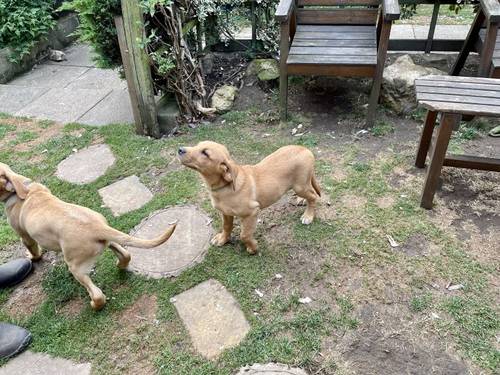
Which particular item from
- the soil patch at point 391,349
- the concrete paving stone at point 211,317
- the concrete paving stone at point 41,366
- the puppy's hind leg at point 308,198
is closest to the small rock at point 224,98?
the puppy's hind leg at point 308,198

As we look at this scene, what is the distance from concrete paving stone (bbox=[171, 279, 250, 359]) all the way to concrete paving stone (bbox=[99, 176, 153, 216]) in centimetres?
125

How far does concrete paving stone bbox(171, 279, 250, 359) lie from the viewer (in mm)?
2760

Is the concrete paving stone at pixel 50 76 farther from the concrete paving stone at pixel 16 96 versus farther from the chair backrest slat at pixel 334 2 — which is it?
the chair backrest slat at pixel 334 2

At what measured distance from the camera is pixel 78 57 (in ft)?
25.0

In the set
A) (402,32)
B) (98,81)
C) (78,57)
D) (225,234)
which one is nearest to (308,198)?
(225,234)

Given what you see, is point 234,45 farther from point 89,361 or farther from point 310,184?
point 89,361

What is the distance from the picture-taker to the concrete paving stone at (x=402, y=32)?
24.3 ft

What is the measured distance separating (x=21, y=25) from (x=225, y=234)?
227 inches

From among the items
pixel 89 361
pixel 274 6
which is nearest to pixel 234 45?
pixel 274 6

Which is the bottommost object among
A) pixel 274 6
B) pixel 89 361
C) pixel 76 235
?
pixel 89 361

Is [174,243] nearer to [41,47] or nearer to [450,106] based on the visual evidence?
[450,106]

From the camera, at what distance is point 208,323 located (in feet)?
9.46

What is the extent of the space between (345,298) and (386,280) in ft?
1.25

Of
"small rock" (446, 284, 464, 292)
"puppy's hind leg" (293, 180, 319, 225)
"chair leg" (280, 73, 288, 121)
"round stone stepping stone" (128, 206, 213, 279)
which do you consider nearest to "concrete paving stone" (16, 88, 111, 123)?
"round stone stepping stone" (128, 206, 213, 279)
